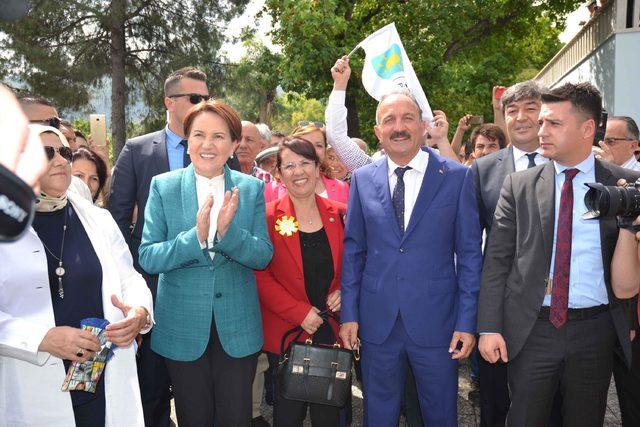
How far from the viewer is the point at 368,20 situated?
57.2 ft

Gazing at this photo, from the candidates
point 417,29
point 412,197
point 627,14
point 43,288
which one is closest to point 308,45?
point 417,29

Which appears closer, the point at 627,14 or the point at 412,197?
the point at 412,197

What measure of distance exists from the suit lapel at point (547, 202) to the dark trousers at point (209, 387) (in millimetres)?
1733

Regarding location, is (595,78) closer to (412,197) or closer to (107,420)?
(412,197)

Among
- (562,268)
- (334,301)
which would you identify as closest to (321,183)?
(334,301)

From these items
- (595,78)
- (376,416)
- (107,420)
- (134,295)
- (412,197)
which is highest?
(595,78)

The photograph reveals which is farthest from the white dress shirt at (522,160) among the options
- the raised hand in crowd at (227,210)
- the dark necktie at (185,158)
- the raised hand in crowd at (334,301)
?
the dark necktie at (185,158)

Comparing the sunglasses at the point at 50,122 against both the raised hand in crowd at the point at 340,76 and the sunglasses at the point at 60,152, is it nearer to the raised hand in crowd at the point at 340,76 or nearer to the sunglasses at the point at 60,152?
the sunglasses at the point at 60,152

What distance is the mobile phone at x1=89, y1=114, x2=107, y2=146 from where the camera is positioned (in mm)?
5880

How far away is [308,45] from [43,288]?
1184 cm

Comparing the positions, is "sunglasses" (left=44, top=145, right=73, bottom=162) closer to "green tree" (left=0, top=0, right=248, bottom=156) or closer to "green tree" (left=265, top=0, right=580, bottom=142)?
"green tree" (left=265, top=0, right=580, bottom=142)

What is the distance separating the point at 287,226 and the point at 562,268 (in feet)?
5.26

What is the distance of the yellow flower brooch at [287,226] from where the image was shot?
11.9ft

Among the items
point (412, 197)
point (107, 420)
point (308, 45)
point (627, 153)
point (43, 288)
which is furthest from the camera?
point (308, 45)
